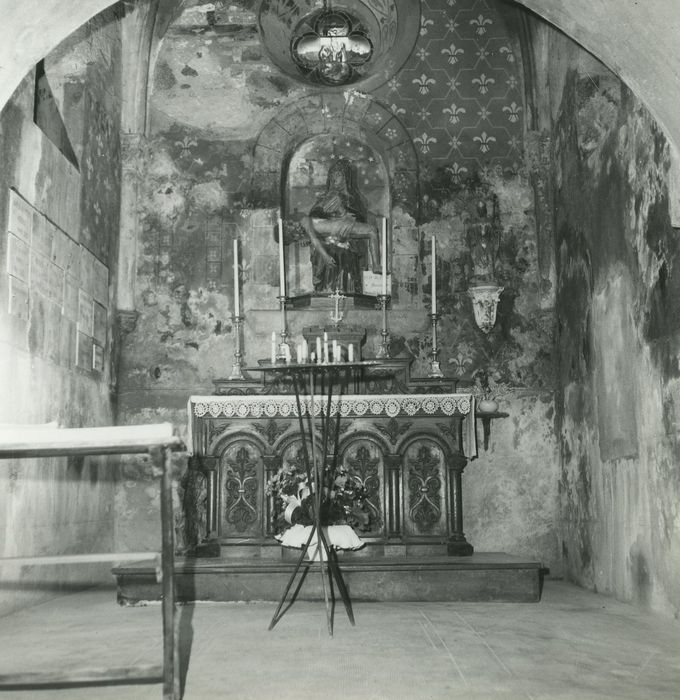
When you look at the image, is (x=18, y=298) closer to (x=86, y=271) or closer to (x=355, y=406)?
(x=86, y=271)

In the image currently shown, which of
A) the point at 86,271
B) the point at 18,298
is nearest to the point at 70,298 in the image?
the point at 86,271

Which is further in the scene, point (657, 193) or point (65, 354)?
point (65, 354)

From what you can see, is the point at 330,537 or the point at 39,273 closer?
the point at 330,537

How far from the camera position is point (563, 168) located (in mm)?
8680

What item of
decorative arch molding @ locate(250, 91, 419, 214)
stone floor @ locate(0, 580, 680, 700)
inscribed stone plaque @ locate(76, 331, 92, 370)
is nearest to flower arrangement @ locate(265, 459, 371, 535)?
stone floor @ locate(0, 580, 680, 700)

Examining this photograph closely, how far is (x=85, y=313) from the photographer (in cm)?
784

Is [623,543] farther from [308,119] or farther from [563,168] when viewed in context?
[308,119]

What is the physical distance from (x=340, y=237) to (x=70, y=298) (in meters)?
3.04

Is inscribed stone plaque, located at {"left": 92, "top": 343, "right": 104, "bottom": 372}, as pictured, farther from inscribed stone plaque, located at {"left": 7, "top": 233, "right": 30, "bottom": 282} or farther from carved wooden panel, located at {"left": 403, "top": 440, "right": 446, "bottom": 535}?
carved wooden panel, located at {"left": 403, "top": 440, "right": 446, "bottom": 535}

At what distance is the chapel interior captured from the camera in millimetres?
6340

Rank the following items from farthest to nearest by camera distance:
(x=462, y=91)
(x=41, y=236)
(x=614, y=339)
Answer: (x=462, y=91) < (x=614, y=339) < (x=41, y=236)

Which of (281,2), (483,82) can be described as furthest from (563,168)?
(281,2)

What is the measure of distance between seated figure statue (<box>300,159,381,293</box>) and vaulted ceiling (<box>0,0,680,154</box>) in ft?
15.6

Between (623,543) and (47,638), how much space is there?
14.3 ft
